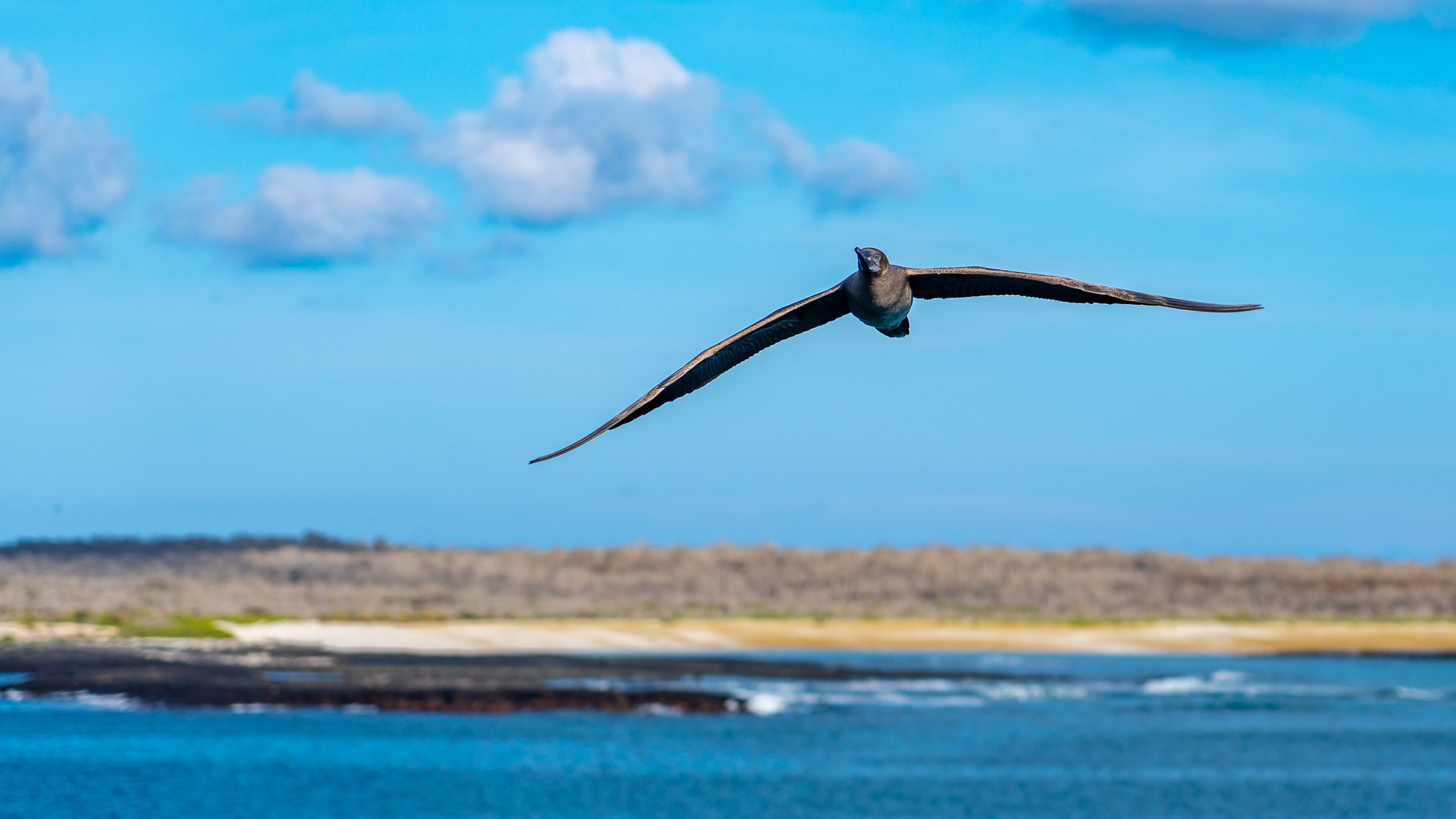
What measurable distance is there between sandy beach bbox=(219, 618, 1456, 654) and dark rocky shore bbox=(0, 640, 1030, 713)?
445 cm

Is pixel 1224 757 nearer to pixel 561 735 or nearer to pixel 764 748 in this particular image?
pixel 764 748

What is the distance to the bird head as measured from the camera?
9.49 m

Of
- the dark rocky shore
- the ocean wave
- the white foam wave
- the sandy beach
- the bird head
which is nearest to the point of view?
the bird head

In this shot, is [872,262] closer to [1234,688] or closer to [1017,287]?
[1017,287]

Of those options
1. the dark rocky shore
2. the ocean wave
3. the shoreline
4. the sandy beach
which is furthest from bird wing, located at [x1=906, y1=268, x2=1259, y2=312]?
the sandy beach

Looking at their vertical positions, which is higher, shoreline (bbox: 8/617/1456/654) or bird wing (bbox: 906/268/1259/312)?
bird wing (bbox: 906/268/1259/312)

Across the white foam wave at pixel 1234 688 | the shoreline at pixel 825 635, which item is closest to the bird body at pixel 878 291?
the white foam wave at pixel 1234 688

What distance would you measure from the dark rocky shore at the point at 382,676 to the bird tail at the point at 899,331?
3120 cm

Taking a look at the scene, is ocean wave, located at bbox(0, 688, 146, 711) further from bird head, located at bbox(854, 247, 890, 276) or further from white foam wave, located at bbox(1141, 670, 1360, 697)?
bird head, located at bbox(854, 247, 890, 276)

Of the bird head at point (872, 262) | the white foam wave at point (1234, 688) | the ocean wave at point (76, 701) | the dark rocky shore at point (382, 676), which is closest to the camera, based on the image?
the bird head at point (872, 262)

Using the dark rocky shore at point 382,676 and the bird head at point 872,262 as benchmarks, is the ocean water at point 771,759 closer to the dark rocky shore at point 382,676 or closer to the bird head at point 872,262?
the dark rocky shore at point 382,676

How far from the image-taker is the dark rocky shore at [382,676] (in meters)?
40.3

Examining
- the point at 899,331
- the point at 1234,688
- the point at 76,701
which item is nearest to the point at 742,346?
the point at 899,331

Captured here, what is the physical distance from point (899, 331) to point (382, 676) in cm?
3651
